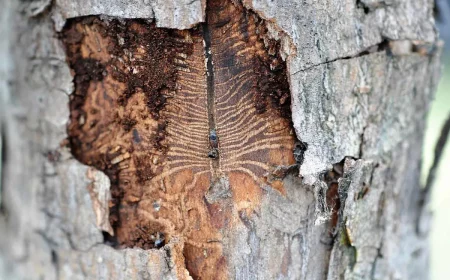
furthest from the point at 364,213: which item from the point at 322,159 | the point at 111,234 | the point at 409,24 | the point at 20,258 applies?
the point at 20,258

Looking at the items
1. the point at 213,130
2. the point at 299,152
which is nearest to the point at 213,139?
the point at 213,130

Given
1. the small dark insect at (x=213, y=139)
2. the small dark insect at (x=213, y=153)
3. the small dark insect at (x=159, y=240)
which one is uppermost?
the small dark insect at (x=213, y=139)

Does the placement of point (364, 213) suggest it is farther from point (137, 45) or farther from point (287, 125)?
point (137, 45)

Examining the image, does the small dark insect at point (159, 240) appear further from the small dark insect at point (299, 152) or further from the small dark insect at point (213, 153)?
the small dark insect at point (299, 152)

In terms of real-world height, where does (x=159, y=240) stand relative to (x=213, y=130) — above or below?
below

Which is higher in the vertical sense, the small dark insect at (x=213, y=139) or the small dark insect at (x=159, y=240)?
the small dark insect at (x=213, y=139)

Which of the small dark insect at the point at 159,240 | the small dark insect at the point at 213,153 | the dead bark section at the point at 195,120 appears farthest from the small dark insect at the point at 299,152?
the small dark insect at the point at 159,240

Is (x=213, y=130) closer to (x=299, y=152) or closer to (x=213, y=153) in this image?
(x=213, y=153)

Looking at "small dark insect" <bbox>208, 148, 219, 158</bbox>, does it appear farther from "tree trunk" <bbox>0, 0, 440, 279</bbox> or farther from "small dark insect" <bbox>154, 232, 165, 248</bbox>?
"small dark insect" <bbox>154, 232, 165, 248</bbox>
